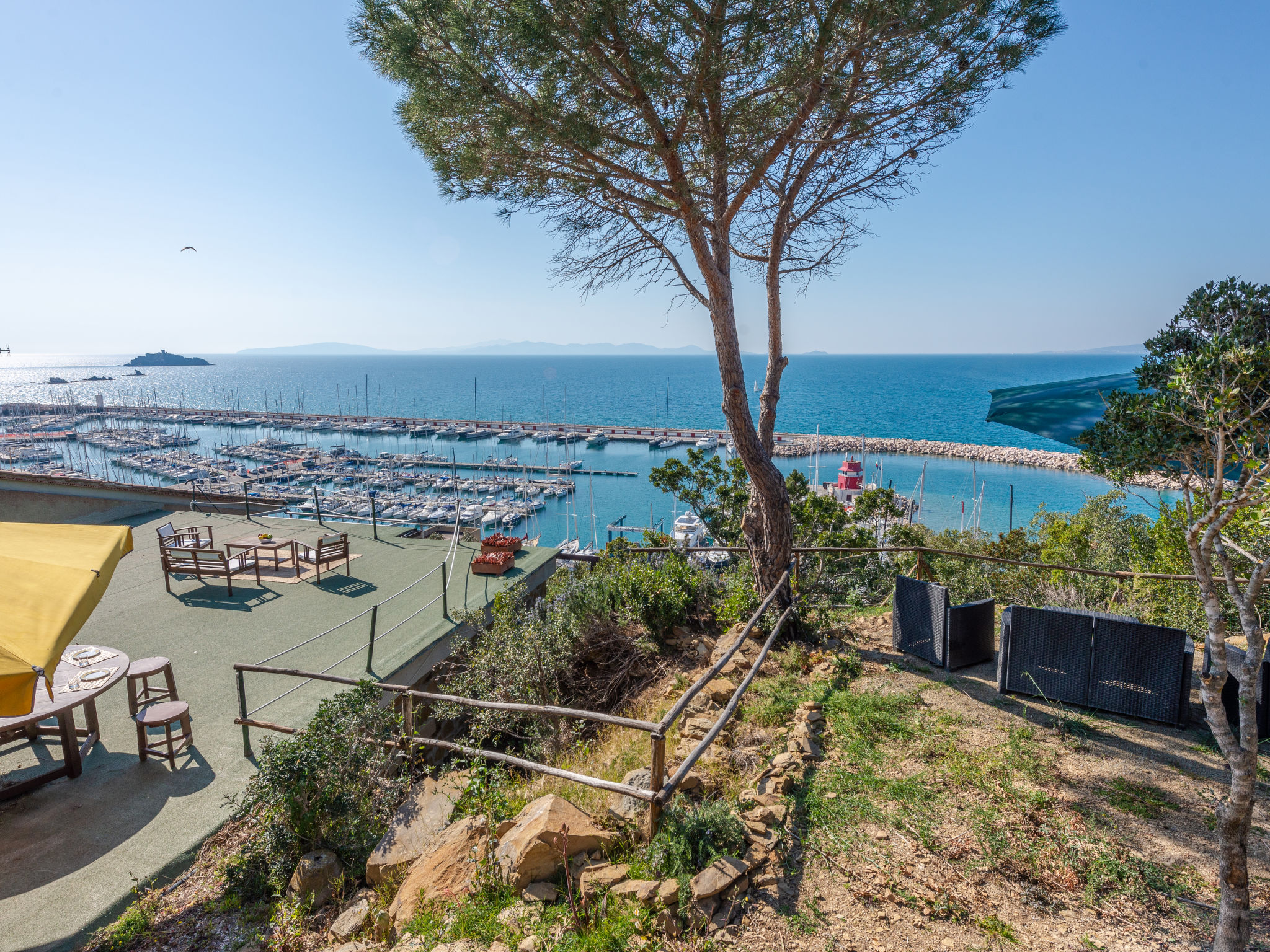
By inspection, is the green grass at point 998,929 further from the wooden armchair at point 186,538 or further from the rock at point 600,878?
the wooden armchair at point 186,538

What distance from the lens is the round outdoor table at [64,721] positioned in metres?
4.16

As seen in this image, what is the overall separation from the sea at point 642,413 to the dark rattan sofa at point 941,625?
3.35 meters

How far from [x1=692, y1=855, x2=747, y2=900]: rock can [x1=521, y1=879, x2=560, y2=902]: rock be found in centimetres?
69

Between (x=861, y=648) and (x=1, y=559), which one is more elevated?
(x=1, y=559)

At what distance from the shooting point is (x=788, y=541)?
240 inches

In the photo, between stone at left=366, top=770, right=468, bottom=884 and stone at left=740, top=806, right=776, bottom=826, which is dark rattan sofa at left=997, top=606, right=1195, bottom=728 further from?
stone at left=366, top=770, right=468, bottom=884

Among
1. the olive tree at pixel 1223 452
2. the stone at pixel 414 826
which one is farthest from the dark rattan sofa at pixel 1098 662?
the stone at pixel 414 826

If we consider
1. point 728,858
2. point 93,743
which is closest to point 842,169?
point 728,858

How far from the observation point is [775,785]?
3467 millimetres

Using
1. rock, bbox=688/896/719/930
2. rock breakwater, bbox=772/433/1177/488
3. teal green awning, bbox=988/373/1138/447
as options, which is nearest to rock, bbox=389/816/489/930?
rock, bbox=688/896/719/930

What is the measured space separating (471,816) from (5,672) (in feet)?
7.88

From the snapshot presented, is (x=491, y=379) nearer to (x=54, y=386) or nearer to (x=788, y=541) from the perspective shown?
(x=54, y=386)

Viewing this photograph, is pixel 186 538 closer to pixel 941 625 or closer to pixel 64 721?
pixel 64 721

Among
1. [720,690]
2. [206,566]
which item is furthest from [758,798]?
[206,566]
